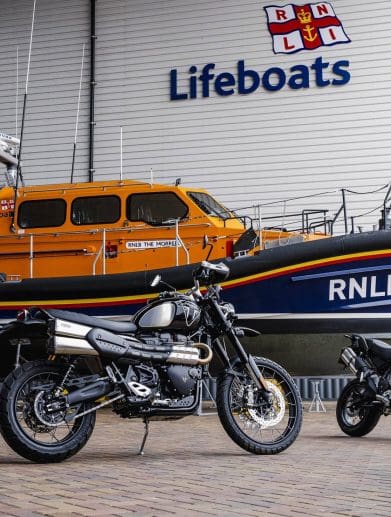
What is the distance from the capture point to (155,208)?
9.89m

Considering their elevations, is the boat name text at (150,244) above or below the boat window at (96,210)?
below

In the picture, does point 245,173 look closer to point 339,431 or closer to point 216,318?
point 339,431

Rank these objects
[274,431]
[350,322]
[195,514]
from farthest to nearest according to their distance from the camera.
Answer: [350,322] < [274,431] < [195,514]

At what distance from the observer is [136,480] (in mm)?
4445

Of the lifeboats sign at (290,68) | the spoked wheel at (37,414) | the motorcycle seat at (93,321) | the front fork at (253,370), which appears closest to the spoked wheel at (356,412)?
the front fork at (253,370)

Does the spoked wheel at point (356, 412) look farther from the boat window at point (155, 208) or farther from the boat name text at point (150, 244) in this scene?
the boat window at point (155, 208)

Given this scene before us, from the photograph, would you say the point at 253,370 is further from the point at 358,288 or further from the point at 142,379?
the point at 358,288

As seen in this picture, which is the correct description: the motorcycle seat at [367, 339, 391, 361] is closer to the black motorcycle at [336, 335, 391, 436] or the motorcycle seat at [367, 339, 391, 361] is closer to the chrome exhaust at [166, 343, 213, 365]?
the black motorcycle at [336, 335, 391, 436]

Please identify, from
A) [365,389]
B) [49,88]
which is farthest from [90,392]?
[49,88]

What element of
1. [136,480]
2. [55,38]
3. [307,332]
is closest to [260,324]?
[307,332]

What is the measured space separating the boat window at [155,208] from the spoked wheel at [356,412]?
3276 millimetres

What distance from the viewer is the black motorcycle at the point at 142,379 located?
16.8ft

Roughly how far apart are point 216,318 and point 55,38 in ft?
39.9

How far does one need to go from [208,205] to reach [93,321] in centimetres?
486
